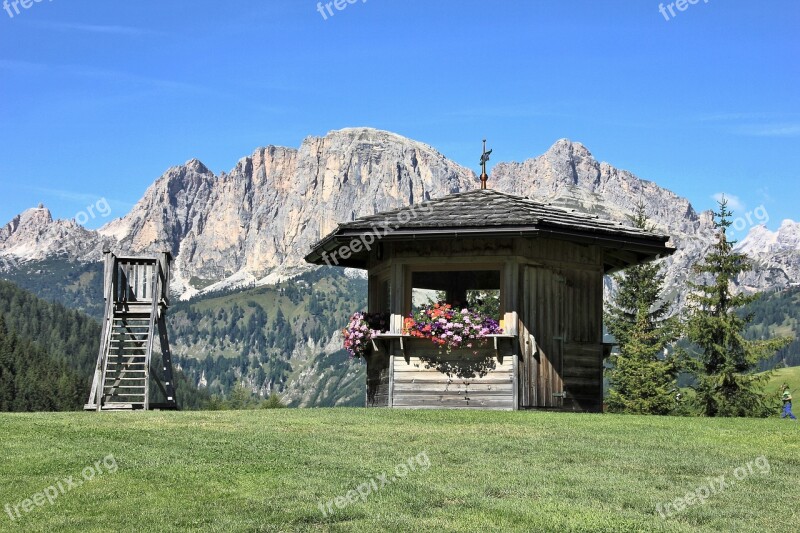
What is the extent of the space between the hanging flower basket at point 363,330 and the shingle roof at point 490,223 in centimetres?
193

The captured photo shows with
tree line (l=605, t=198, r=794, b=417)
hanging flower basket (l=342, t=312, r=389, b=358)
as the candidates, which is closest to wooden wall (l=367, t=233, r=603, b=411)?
hanging flower basket (l=342, t=312, r=389, b=358)

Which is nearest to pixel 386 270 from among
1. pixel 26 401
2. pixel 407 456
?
pixel 407 456

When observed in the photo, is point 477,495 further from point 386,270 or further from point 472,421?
point 386,270

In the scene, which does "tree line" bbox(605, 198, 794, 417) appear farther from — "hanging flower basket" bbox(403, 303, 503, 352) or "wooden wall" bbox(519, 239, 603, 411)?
"hanging flower basket" bbox(403, 303, 503, 352)

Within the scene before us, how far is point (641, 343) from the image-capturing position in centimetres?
4825

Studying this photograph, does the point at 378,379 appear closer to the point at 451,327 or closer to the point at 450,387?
the point at 450,387

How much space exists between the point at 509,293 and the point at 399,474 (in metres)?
9.99

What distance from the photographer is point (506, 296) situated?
21.0m

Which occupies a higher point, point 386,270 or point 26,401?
point 386,270

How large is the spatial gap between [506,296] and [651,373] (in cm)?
2206

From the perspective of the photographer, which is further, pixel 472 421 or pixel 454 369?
pixel 454 369

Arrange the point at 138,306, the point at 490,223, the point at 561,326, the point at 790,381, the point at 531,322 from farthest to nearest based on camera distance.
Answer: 1. the point at 790,381
2. the point at 138,306
3. the point at 561,326
4. the point at 531,322
5. the point at 490,223

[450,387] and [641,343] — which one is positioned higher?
[641,343]

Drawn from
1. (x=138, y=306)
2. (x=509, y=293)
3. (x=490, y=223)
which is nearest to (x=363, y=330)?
(x=509, y=293)
